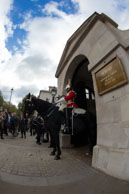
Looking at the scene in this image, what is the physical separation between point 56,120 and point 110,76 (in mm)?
2862

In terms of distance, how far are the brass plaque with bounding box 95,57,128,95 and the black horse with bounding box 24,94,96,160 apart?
1709 mm

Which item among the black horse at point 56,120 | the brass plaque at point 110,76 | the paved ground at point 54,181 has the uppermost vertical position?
the brass plaque at point 110,76

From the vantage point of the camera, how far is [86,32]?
5.38 m


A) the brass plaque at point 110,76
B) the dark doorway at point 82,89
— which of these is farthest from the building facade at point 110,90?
the dark doorway at point 82,89

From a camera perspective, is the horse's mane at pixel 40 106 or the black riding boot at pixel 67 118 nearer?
the black riding boot at pixel 67 118

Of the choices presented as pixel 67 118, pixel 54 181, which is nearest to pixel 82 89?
pixel 67 118

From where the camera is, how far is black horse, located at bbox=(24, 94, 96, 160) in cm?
524

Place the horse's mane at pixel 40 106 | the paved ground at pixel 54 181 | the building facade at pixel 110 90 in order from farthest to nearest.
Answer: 1. the horse's mane at pixel 40 106
2. the building facade at pixel 110 90
3. the paved ground at pixel 54 181

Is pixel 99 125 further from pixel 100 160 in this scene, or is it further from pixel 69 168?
pixel 69 168

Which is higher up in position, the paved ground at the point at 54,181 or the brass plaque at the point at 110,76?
the brass plaque at the point at 110,76

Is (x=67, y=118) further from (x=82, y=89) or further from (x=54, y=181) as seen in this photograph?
(x=82, y=89)

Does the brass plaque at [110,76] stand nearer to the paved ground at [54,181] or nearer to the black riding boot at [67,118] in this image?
the black riding boot at [67,118]

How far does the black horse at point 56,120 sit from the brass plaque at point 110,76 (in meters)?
1.71

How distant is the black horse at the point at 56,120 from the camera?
206 inches
